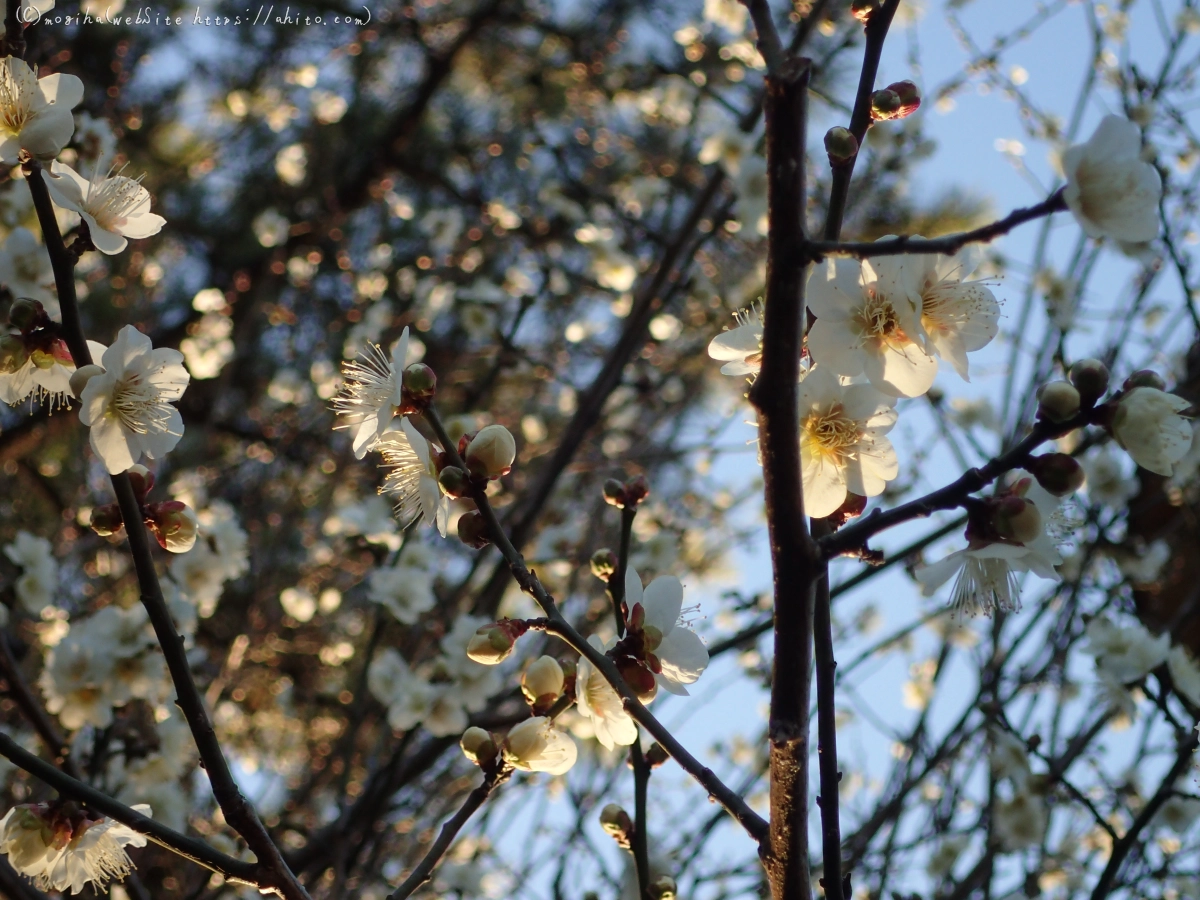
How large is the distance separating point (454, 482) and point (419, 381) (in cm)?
12

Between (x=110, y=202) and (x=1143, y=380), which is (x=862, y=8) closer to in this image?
(x=1143, y=380)

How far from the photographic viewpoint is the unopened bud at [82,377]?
3.42 feet

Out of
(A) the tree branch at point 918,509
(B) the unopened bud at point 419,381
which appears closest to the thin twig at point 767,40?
(A) the tree branch at point 918,509

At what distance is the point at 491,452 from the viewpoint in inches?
40.0

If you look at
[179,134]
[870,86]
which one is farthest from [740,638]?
[179,134]

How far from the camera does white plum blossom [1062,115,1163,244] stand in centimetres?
82

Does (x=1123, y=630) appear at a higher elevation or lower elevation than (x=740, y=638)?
higher

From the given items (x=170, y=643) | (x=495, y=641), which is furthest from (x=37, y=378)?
(x=495, y=641)

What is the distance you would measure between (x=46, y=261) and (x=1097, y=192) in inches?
62.5

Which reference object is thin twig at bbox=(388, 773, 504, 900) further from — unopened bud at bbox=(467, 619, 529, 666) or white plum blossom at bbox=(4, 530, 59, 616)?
white plum blossom at bbox=(4, 530, 59, 616)

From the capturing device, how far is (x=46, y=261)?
5.55 feet

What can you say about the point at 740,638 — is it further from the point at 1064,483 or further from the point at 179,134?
the point at 179,134

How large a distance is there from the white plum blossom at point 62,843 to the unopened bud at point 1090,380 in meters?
0.98

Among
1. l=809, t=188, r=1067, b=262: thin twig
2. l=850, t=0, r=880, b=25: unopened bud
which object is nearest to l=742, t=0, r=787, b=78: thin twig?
l=809, t=188, r=1067, b=262: thin twig
